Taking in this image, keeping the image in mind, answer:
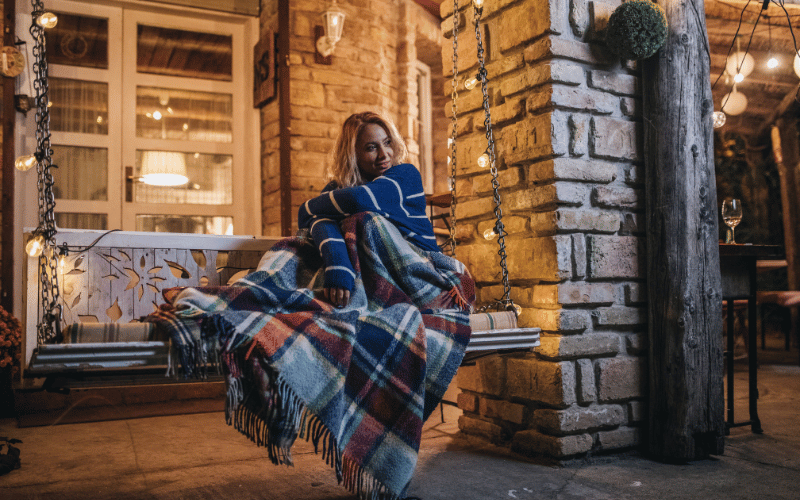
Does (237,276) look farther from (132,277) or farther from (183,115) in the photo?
(183,115)

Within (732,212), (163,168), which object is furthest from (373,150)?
(163,168)

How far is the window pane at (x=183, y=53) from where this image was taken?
16.8 feet

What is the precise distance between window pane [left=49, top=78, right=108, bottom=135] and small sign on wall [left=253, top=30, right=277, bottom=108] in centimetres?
121

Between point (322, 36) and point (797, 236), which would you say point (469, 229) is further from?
point (797, 236)

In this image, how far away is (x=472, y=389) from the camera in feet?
10.1

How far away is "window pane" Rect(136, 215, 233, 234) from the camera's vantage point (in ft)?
16.4

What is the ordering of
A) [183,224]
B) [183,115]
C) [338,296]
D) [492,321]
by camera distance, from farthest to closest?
[183,115] < [183,224] < [492,321] < [338,296]

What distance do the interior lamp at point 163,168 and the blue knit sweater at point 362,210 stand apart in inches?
120

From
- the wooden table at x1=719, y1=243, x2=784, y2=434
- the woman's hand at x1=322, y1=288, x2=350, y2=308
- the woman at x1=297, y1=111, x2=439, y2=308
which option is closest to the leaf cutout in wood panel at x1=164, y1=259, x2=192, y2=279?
the woman at x1=297, y1=111, x2=439, y2=308

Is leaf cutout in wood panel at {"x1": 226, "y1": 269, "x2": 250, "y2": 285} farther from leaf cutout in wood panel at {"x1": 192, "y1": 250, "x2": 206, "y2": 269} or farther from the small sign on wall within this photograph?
the small sign on wall

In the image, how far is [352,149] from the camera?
2713mm

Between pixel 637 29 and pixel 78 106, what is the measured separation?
429cm

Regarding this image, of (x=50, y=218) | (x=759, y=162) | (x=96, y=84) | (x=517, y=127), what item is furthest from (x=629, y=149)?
(x=759, y=162)

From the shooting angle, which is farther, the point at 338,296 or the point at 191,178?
the point at 191,178
